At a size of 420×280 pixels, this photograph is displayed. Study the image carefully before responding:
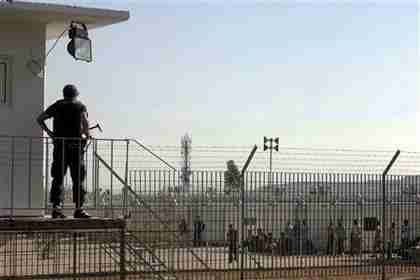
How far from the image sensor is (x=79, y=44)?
1616 cm

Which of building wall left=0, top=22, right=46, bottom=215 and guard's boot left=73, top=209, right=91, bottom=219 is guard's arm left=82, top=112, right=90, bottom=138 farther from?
building wall left=0, top=22, right=46, bottom=215

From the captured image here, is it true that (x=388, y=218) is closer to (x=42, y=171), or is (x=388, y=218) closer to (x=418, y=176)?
(x=418, y=176)

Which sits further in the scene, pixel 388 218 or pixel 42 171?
pixel 388 218

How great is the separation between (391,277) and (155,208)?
571 centimetres

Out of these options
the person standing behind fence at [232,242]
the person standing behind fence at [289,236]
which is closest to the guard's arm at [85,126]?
the person standing behind fence at [232,242]

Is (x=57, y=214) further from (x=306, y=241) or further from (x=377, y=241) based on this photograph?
(x=377, y=241)

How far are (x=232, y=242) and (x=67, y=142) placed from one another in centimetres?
466

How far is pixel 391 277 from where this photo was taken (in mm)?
19734

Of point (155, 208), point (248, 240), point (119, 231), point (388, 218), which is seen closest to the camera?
point (119, 231)

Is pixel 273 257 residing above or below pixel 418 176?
below

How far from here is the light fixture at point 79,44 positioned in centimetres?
1611

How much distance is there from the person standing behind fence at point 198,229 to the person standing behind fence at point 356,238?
3277 millimetres

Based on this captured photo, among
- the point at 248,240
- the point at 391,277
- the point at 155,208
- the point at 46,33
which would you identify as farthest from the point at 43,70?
the point at 391,277

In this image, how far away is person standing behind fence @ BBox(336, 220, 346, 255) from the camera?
760 inches
